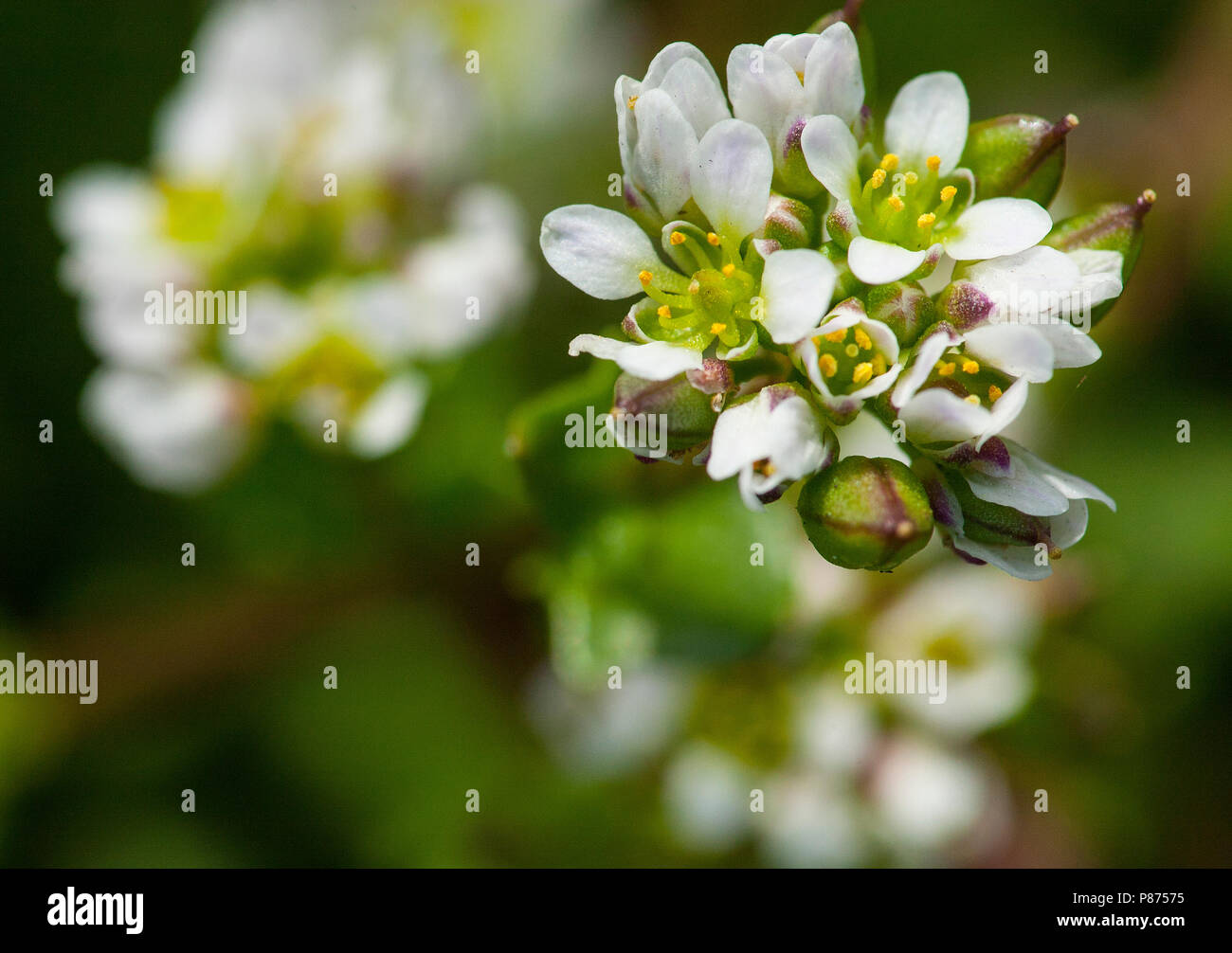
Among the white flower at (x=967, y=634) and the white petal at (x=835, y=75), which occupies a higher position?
the white petal at (x=835, y=75)

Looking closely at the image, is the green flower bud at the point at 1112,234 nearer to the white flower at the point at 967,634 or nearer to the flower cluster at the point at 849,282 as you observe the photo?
the flower cluster at the point at 849,282

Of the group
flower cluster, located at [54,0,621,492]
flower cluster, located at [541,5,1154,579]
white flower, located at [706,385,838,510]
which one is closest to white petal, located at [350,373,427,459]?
flower cluster, located at [54,0,621,492]

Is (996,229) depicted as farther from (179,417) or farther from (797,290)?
(179,417)

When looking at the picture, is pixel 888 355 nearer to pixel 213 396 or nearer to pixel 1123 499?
pixel 213 396

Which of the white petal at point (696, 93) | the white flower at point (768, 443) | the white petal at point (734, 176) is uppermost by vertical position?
the white petal at point (696, 93)

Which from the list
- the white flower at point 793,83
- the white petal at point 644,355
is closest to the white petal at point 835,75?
the white flower at point 793,83

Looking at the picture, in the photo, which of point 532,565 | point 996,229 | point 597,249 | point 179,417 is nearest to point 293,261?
point 179,417
